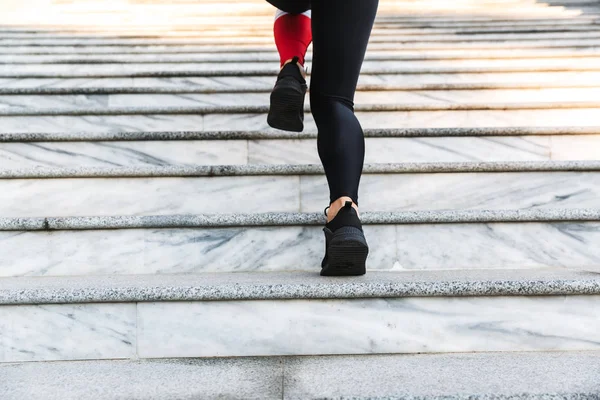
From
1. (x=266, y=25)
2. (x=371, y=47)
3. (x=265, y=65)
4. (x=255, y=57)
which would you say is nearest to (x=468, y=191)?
(x=265, y=65)

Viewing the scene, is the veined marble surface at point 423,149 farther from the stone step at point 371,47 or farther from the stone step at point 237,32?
the stone step at point 237,32

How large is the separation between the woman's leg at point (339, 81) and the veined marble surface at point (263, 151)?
67cm

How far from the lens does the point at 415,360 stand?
126cm

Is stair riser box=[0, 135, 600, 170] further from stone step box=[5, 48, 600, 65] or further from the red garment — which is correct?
stone step box=[5, 48, 600, 65]

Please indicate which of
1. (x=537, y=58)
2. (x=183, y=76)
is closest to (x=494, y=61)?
(x=537, y=58)

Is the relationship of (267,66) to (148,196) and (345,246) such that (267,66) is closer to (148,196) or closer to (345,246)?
(148,196)

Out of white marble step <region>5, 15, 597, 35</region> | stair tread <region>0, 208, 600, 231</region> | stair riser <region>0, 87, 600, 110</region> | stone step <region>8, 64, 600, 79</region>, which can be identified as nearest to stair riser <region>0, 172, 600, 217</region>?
stair tread <region>0, 208, 600, 231</region>

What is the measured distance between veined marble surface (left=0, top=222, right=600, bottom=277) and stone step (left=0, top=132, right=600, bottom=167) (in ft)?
1.91

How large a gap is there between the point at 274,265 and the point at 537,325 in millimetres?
707

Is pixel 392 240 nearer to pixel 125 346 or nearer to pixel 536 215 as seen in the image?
pixel 536 215

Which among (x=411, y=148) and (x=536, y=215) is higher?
(x=411, y=148)

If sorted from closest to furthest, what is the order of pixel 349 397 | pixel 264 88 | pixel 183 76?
1. pixel 349 397
2. pixel 264 88
3. pixel 183 76

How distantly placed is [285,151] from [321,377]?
3.84 ft

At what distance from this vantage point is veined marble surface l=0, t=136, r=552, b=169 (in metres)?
2.19
